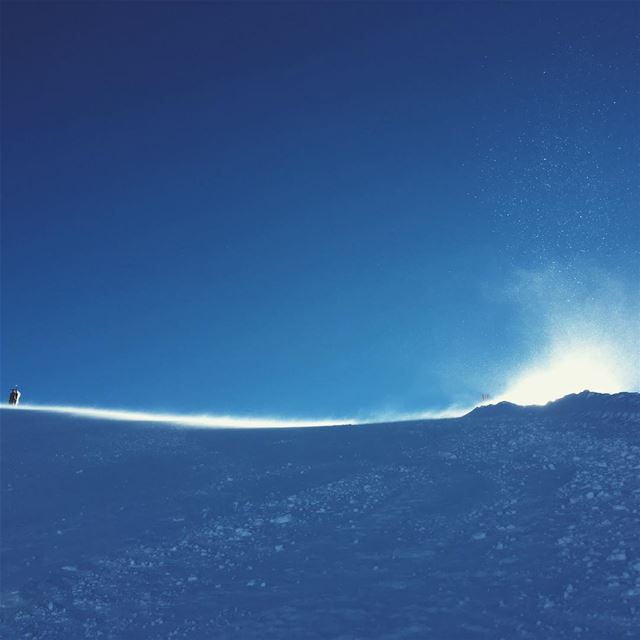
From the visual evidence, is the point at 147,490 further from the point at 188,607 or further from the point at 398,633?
the point at 398,633

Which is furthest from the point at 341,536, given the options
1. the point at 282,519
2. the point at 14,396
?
the point at 14,396

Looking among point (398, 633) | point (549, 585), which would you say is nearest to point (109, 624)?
point (398, 633)

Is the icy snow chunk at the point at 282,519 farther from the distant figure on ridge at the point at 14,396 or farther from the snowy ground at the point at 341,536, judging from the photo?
the distant figure on ridge at the point at 14,396

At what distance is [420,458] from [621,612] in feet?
30.8

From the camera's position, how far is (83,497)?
18.5 meters

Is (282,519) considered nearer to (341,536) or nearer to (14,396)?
(341,536)

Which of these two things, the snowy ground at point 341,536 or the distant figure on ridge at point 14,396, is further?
the distant figure on ridge at point 14,396

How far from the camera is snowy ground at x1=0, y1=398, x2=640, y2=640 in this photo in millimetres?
10977

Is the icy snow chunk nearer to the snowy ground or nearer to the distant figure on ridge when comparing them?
the snowy ground

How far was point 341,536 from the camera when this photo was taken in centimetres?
1452

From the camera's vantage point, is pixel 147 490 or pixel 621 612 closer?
pixel 621 612

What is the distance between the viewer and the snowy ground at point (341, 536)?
10977 mm

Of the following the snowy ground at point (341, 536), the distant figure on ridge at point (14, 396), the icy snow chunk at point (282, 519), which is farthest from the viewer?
the distant figure on ridge at point (14, 396)

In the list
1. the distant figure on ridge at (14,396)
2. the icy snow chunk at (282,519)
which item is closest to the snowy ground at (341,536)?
the icy snow chunk at (282,519)
